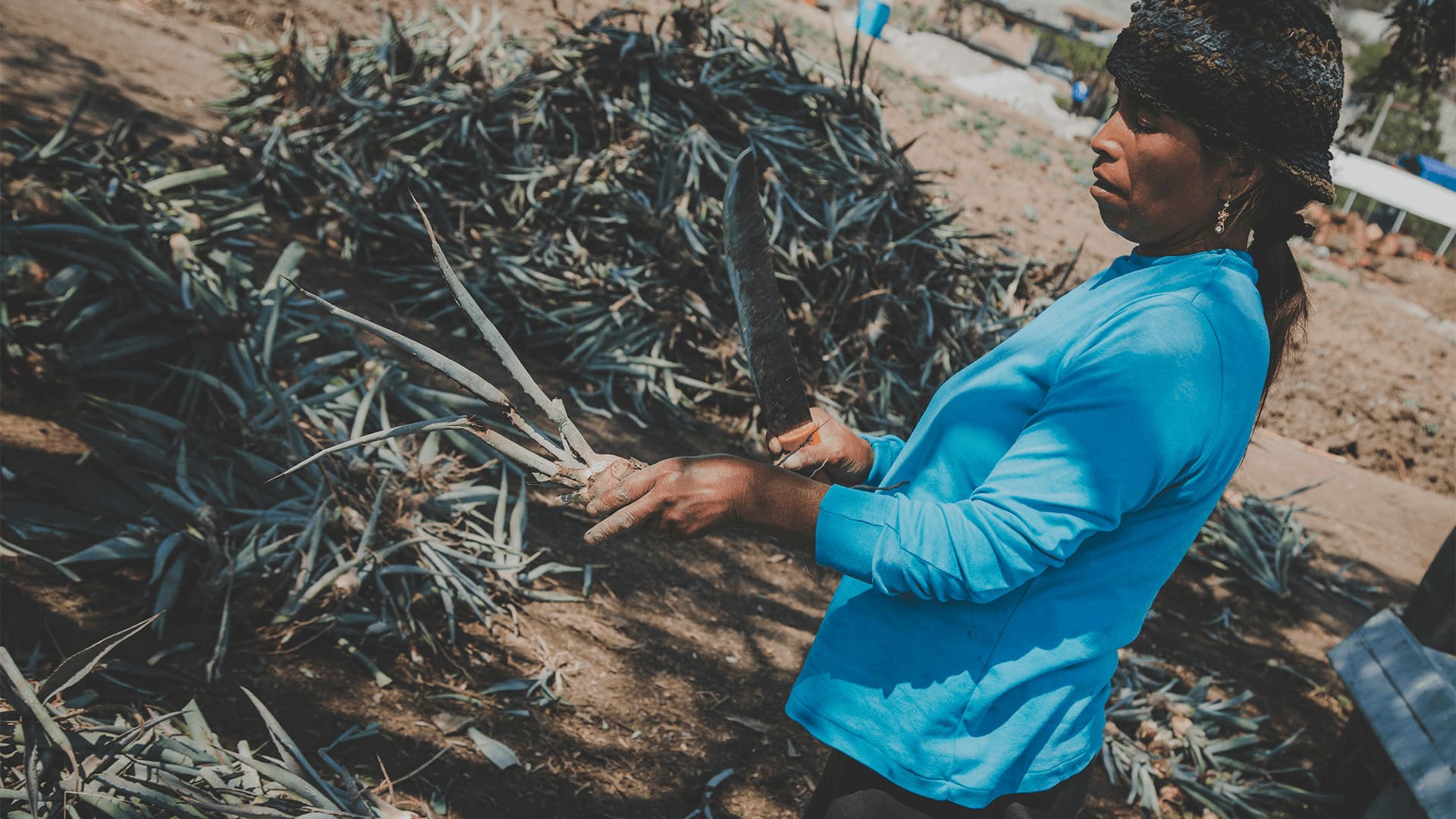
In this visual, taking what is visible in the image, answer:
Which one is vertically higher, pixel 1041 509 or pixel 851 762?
pixel 1041 509

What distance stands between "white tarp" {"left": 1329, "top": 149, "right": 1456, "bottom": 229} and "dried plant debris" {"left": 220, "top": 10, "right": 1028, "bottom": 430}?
1455cm

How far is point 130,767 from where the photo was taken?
171cm

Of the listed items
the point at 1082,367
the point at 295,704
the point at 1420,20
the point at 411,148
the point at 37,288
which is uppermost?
the point at 1420,20

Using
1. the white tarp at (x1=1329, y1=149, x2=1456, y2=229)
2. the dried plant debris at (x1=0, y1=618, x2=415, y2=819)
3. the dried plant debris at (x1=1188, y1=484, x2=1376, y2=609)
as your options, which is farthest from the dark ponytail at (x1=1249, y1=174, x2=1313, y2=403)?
the white tarp at (x1=1329, y1=149, x2=1456, y2=229)

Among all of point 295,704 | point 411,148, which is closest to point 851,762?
point 295,704

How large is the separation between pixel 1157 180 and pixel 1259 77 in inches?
5.9

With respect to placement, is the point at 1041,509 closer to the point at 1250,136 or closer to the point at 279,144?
the point at 1250,136

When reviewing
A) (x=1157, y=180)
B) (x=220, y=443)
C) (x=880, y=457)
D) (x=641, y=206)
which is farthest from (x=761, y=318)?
(x=641, y=206)

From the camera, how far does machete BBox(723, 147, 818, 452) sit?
142 centimetres

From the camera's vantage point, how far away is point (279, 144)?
5086 millimetres

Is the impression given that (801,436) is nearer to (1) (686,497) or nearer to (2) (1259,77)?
(1) (686,497)

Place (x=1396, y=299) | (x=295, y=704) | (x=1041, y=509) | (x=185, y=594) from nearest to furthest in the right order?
(x=1041, y=509), (x=295, y=704), (x=185, y=594), (x=1396, y=299)

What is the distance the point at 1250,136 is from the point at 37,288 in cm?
348

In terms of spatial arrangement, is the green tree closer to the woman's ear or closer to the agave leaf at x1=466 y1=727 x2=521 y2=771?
the woman's ear
